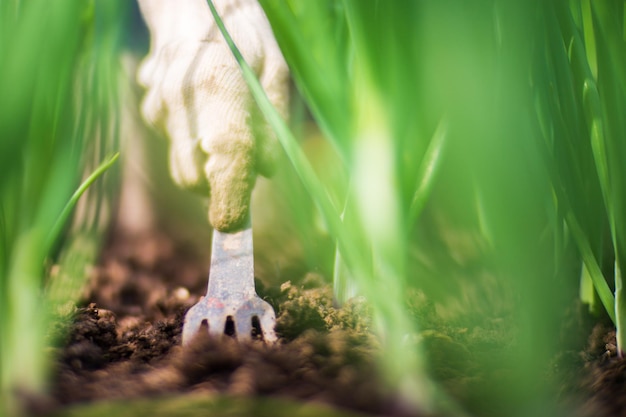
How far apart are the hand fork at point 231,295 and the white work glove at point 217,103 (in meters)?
0.02

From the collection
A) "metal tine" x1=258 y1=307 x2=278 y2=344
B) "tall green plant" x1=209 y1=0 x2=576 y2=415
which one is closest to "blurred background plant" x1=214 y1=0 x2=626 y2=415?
"tall green plant" x1=209 y1=0 x2=576 y2=415

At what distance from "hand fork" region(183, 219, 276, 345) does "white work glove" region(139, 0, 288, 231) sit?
22 mm

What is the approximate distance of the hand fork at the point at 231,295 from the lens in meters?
0.58

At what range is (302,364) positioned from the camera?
0.50m

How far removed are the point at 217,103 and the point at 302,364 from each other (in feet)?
0.86

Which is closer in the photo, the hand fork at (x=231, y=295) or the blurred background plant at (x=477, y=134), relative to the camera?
the blurred background plant at (x=477, y=134)

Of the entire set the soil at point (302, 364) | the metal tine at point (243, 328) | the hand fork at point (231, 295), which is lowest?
the soil at point (302, 364)

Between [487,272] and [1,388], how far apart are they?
0.56m

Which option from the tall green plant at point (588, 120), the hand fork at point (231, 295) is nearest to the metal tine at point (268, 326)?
the hand fork at point (231, 295)

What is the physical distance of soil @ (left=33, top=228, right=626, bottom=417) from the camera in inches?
17.8

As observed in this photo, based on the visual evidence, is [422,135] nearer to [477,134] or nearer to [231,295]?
[477,134]

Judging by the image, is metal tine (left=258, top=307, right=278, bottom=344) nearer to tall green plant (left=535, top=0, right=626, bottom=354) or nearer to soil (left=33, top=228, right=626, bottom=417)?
soil (left=33, top=228, right=626, bottom=417)

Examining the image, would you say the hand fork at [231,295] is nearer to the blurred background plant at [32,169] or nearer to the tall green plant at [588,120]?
the blurred background plant at [32,169]

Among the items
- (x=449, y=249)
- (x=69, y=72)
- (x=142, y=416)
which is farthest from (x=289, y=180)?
(x=142, y=416)
